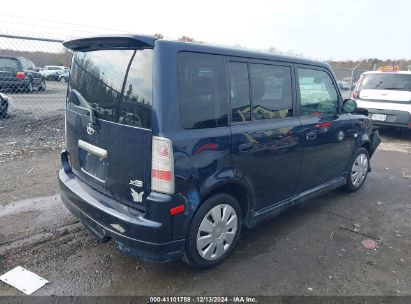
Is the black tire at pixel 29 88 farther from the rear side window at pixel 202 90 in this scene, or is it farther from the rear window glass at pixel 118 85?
the rear side window at pixel 202 90

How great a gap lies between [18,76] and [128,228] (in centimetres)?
985

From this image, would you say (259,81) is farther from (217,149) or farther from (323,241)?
(323,241)

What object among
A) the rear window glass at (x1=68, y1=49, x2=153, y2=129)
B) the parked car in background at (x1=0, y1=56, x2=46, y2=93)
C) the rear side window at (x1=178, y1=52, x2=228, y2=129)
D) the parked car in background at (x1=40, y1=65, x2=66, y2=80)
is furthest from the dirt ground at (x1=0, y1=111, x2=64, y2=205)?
the rear side window at (x1=178, y1=52, x2=228, y2=129)

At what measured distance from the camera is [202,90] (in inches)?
103

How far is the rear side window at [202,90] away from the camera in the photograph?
2.48 m

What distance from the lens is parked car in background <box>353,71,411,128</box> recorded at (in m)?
8.65

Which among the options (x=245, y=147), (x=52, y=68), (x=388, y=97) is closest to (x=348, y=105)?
(x=245, y=147)

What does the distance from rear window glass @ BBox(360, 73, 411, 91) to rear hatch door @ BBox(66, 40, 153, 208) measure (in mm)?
8759

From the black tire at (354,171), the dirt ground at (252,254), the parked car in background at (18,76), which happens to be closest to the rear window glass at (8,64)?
the parked car in background at (18,76)

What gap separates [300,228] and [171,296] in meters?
1.88

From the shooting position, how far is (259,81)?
3.13 m

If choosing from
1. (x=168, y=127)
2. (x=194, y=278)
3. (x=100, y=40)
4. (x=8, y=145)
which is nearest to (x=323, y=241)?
(x=194, y=278)

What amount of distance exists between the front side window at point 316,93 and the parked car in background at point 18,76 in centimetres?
856

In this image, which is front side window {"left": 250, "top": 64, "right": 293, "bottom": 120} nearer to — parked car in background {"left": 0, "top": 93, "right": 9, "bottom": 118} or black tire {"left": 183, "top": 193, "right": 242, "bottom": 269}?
black tire {"left": 183, "top": 193, "right": 242, "bottom": 269}
